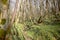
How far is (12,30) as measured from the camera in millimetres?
1508

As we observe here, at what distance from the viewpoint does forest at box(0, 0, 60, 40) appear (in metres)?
1.25

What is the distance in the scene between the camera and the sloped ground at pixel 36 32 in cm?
122

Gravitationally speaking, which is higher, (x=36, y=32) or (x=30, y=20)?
(x=30, y=20)

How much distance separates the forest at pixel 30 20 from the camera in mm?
1251

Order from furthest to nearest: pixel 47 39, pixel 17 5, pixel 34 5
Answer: pixel 17 5 → pixel 34 5 → pixel 47 39

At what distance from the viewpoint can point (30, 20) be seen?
4.51 ft

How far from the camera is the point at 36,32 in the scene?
A: 1.31 metres

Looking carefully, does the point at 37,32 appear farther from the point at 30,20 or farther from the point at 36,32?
the point at 30,20

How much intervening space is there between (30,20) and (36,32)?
0.15m

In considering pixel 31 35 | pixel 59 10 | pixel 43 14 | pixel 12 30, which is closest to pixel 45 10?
pixel 43 14

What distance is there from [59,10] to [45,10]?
0.50 feet

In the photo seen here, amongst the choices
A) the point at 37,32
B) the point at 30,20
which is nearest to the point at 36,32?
the point at 37,32

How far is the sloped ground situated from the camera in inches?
48.2

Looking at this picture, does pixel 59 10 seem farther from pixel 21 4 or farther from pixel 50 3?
pixel 21 4
